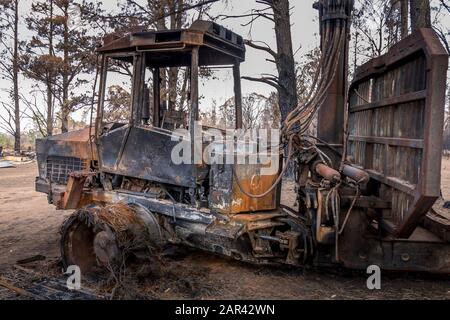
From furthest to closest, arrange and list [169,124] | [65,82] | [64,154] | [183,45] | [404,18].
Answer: [65,82] → [404,18] → [64,154] → [169,124] → [183,45]

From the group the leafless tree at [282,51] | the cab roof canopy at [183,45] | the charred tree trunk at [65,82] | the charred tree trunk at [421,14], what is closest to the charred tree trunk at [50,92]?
the charred tree trunk at [65,82]

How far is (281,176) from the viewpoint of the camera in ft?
16.5

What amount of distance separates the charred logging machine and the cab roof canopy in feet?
0.06

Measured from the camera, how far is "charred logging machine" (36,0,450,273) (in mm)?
4090

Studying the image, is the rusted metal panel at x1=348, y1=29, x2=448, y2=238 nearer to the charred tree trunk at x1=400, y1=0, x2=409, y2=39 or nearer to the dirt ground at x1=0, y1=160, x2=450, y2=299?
the dirt ground at x1=0, y1=160, x2=450, y2=299

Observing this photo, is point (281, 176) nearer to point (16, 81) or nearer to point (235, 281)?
point (235, 281)

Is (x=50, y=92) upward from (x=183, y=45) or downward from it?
upward

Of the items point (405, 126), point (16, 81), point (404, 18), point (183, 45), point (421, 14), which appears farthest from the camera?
point (16, 81)

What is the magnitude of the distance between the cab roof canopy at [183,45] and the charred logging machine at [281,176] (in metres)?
0.02

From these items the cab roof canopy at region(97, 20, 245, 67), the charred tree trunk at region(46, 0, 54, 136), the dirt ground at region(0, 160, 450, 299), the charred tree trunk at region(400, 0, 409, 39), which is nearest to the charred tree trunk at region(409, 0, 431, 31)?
the charred tree trunk at region(400, 0, 409, 39)

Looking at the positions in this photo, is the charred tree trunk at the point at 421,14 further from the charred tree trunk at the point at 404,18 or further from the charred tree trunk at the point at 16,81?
the charred tree trunk at the point at 16,81

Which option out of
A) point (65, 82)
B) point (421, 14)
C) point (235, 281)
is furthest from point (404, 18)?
point (65, 82)

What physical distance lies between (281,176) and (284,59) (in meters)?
7.79

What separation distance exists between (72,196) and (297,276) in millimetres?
3281
